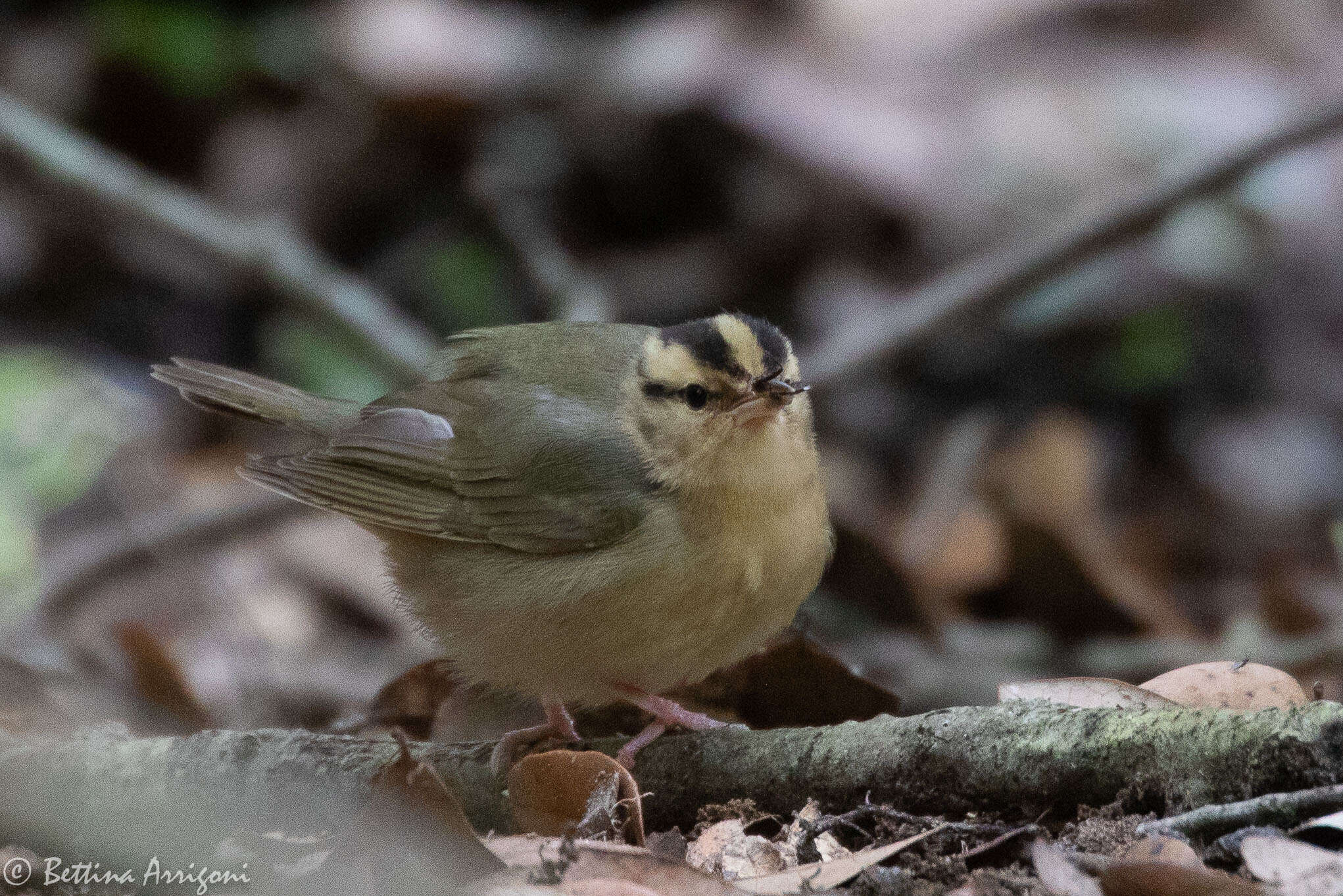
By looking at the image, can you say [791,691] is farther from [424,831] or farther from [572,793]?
[424,831]

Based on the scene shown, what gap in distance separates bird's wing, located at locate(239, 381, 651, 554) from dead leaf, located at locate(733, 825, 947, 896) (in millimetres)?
1222

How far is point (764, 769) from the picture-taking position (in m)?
3.09

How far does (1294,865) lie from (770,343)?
1.99 meters

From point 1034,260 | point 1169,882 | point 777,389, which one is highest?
point 1034,260

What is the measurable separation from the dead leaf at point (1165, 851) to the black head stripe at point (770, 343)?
1706mm

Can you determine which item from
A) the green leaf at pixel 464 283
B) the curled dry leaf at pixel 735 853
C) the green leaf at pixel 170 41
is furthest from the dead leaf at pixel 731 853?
the green leaf at pixel 170 41

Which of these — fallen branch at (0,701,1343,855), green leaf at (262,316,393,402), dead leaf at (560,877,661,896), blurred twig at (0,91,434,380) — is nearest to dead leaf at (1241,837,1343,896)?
fallen branch at (0,701,1343,855)

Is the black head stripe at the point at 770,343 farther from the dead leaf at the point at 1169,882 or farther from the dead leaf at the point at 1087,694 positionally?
the dead leaf at the point at 1169,882

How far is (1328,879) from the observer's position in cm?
233

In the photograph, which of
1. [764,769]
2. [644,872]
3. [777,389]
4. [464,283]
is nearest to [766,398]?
[777,389]

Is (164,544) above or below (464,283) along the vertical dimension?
below

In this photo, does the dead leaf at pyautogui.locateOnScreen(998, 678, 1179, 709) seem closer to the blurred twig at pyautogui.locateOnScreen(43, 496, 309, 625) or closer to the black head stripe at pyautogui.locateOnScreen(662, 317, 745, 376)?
the black head stripe at pyautogui.locateOnScreen(662, 317, 745, 376)

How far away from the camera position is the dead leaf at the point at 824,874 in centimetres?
263

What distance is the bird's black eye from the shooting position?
12.7 ft
